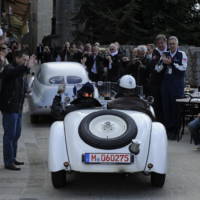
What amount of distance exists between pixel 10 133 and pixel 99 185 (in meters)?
1.61

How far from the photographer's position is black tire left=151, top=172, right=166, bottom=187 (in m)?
8.20

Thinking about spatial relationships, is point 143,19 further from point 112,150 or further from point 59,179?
point 112,150

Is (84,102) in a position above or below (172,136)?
above

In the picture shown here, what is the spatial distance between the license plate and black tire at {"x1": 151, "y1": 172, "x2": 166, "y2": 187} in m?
0.58

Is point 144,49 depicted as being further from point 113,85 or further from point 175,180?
point 175,180

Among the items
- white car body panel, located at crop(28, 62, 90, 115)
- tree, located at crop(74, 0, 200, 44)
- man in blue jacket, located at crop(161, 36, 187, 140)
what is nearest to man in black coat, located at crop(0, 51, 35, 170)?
man in blue jacket, located at crop(161, 36, 187, 140)

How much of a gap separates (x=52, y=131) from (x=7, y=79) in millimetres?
1358

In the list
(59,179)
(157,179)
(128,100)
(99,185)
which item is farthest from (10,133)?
(157,179)

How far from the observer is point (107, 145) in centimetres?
780

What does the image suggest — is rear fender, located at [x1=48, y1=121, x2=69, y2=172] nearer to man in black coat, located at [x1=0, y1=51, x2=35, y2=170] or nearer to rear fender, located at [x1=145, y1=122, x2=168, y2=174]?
rear fender, located at [x1=145, y1=122, x2=168, y2=174]

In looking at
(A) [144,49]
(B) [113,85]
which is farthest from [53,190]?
(A) [144,49]

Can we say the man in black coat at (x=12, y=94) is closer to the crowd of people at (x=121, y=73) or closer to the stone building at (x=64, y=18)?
the crowd of people at (x=121, y=73)

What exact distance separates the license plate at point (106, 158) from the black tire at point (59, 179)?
0.50 metres

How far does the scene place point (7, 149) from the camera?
9.45 meters
